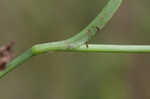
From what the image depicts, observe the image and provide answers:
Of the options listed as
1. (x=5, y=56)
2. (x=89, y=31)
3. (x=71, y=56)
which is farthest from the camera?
(x=71, y=56)

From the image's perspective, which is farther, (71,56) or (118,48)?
(71,56)

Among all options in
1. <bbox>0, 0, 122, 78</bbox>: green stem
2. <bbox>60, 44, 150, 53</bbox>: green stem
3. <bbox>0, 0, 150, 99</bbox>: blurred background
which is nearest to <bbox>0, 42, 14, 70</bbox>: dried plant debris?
<bbox>0, 0, 122, 78</bbox>: green stem

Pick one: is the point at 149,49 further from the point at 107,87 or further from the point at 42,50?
the point at 107,87

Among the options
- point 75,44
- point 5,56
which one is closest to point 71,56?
point 75,44

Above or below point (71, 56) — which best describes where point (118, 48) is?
above

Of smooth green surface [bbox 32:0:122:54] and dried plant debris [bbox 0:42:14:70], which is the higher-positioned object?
smooth green surface [bbox 32:0:122:54]

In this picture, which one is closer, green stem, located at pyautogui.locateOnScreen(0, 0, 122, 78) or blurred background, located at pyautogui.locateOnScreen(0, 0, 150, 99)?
green stem, located at pyautogui.locateOnScreen(0, 0, 122, 78)

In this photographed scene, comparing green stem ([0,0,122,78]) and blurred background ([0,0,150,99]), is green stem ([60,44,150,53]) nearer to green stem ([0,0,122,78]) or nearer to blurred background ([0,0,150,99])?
green stem ([0,0,122,78])

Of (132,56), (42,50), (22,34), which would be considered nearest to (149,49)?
(42,50)

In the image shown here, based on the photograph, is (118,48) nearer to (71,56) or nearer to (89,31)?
(89,31)
